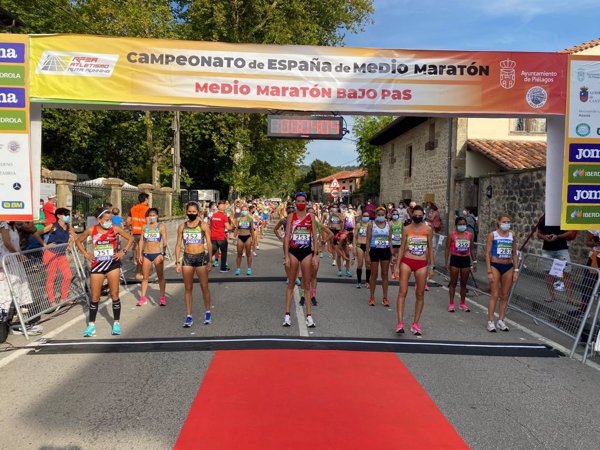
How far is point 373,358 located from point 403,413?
1.46 m

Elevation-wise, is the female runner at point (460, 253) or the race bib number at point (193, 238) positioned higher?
the race bib number at point (193, 238)

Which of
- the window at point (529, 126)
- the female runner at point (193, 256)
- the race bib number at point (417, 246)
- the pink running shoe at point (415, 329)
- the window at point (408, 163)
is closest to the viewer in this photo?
the pink running shoe at point (415, 329)

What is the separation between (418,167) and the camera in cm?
2405

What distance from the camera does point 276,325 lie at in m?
7.05

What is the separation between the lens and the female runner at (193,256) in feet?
22.9

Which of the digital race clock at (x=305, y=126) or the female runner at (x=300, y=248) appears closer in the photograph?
the female runner at (x=300, y=248)

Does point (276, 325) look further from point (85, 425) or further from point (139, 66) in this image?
point (139, 66)

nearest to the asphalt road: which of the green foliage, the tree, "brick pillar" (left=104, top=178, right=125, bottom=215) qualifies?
"brick pillar" (left=104, top=178, right=125, bottom=215)

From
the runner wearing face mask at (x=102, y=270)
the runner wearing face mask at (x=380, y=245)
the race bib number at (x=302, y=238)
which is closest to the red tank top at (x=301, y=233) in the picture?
the race bib number at (x=302, y=238)

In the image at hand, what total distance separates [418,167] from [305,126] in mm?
17151

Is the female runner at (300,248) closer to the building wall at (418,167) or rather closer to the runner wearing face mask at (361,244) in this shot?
the runner wearing face mask at (361,244)

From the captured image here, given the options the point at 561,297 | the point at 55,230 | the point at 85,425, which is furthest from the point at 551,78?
the point at 55,230

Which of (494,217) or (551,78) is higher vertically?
(551,78)

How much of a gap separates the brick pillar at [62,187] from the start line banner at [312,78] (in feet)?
21.4
